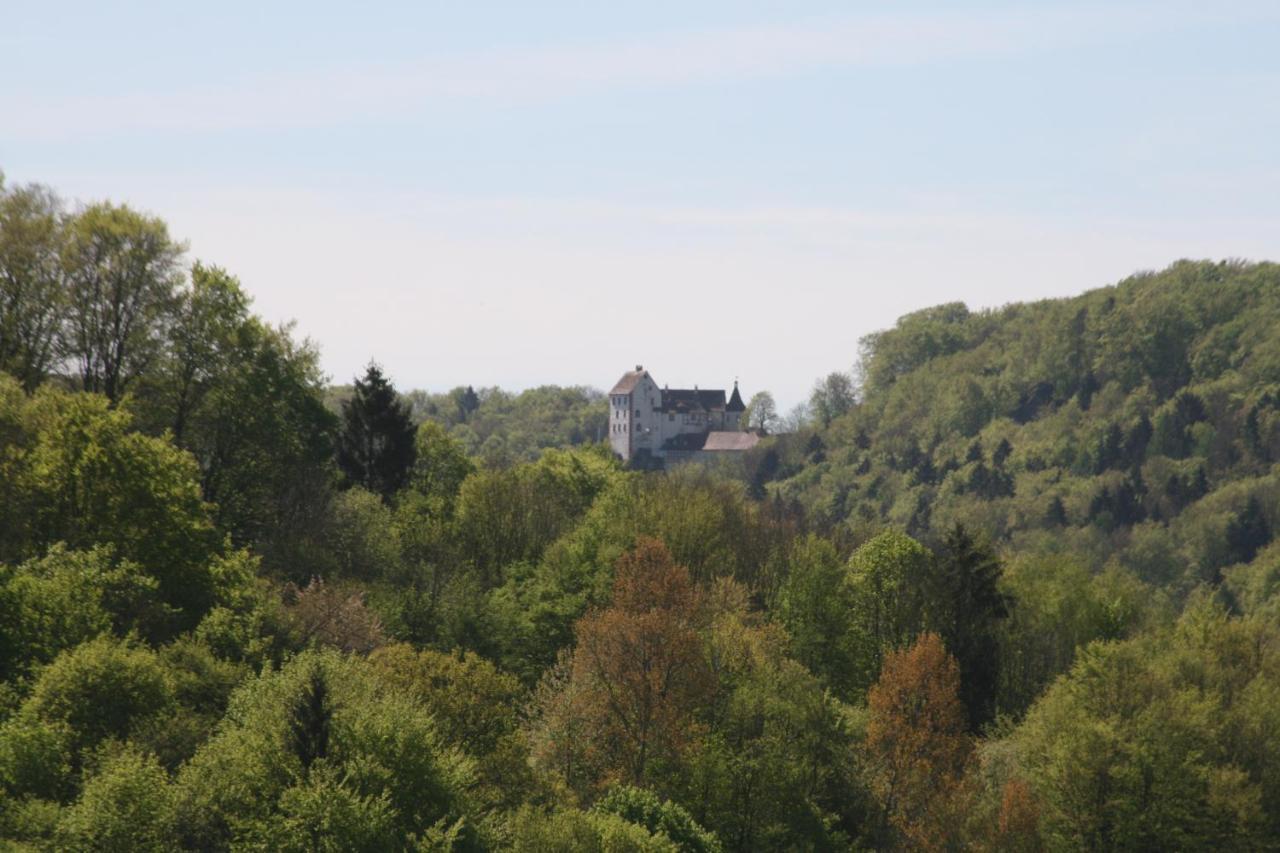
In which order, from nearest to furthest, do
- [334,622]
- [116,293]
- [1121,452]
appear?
[334,622], [116,293], [1121,452]

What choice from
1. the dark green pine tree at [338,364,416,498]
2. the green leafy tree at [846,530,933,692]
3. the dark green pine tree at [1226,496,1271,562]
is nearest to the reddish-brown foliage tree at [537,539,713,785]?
the green leafy tree at [846,530,933,692]

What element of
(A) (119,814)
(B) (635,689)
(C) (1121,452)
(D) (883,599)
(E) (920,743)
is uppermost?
(C) (1121,452)

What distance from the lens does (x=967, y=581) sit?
60.8 m

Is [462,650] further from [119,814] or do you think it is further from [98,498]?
[119,814]

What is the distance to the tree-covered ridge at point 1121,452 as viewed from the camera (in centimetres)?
15138

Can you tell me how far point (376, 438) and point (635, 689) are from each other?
27.8 m

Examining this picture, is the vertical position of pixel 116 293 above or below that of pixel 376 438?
above

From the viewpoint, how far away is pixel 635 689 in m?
44.4

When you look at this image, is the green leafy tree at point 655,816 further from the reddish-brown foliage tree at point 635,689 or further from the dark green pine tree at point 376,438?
the dark green pine tree at point 376,438

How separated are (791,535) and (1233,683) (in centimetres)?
2852

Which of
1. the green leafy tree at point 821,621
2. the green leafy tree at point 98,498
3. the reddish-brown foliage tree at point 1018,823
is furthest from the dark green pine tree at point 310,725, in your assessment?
the green leafy tree at point 821,621

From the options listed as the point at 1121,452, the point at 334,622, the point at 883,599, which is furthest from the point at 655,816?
the point at 1121,452

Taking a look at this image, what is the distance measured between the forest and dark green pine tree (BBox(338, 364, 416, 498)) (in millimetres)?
161

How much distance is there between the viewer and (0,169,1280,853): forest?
30.2 m
